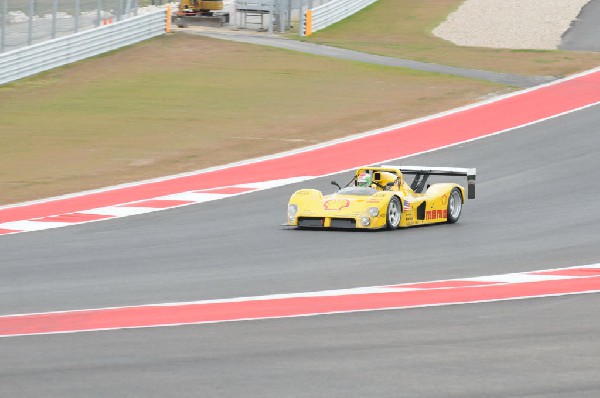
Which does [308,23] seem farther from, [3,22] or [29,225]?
[29,225]

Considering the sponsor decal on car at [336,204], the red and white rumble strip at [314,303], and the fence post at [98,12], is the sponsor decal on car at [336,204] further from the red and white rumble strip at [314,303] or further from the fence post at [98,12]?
the fence post at [98,12]

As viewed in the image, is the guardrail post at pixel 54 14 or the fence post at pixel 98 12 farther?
the fence post at pixel 98 12

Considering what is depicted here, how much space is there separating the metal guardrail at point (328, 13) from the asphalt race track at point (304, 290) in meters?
24.8

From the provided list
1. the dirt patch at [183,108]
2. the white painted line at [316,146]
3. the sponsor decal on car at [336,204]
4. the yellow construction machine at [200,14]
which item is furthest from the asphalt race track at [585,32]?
the sponsor decal on car at [336,204]

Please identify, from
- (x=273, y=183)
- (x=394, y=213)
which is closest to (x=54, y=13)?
(x=273, y=183)

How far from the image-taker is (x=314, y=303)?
1131cm

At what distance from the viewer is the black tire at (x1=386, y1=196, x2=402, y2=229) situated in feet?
53.7

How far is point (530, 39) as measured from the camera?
45.4 m

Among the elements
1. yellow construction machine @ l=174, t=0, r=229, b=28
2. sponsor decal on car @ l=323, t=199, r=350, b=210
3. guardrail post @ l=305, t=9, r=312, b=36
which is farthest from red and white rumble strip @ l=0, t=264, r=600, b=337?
yellow construction machine @ l=174, t=0, r=229, b=28

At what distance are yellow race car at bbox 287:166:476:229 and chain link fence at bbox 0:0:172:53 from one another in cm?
1872

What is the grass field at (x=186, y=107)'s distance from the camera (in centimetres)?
2341

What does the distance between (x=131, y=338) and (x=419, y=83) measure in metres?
25.7

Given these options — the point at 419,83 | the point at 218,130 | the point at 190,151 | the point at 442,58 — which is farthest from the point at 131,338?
the point at 442,58

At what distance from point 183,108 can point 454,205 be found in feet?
46.5
